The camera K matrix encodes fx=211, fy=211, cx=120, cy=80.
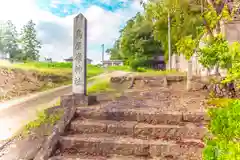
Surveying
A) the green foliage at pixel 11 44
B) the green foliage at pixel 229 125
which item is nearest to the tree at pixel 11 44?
the green foliage at pixel 11 44

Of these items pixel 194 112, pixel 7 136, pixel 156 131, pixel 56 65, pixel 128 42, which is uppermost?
pixel 128 42

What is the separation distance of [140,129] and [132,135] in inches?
6.3

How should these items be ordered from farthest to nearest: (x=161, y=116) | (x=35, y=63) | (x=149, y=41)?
(x=149, y=41)
(x=35, y=63)
(x=161, y=116)

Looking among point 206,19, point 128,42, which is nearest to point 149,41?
point 128,42

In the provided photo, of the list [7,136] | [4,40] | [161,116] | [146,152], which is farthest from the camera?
[4,40]

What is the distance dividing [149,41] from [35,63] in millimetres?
14747

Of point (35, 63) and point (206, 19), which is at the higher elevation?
point (206, 19)

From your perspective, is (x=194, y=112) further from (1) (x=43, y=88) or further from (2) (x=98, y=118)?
(1) (x=43, y=88)

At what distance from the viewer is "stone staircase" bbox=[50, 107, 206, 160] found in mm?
3002

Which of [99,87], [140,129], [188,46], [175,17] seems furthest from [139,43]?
[140,129]

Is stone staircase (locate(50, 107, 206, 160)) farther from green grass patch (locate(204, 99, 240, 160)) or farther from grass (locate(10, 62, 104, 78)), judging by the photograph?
grass (locate(10, 62, 104, 78))

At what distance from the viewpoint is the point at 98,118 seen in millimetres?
3842

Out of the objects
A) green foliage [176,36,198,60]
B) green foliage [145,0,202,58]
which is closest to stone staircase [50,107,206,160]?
green foliage [176,36,198,60]

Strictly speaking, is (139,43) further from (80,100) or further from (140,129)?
(140,129)
